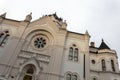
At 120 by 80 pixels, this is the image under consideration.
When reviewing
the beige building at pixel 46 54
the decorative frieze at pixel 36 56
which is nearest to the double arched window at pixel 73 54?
the beige building at pixel 46 54

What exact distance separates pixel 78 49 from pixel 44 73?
7.66m

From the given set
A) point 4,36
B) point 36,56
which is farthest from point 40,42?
point 4,36

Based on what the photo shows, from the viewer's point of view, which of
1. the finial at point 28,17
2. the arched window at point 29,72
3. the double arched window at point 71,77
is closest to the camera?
the arched window at point 29,72

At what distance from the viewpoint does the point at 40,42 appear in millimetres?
25031

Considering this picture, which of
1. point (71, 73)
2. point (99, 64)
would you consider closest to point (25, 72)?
point (71, 73)

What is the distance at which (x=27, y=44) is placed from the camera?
2403 centimetres

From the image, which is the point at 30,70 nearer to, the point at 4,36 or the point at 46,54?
the point at 46,54

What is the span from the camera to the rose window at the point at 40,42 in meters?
A: 24.4

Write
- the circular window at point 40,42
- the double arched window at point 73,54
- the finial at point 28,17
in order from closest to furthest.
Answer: the double arched window at point 73,54
the circular window at point 40,42
the finial at point 28,17

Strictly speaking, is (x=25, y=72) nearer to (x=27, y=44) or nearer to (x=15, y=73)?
(x=15, y=73)

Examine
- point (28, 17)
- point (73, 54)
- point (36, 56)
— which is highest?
point (28, 17)

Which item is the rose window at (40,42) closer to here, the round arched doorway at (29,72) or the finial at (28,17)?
the finial at (28,17)

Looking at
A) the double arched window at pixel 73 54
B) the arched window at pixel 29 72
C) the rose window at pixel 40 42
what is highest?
the rose window at pixel 40 42

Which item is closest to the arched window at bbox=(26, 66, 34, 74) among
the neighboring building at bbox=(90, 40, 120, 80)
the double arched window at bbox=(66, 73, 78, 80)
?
the double arched window at bbox=(66, 73, 78, 80)
